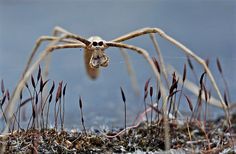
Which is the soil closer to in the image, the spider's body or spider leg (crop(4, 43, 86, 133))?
spider leg (crop(4, 43, 86, 133))

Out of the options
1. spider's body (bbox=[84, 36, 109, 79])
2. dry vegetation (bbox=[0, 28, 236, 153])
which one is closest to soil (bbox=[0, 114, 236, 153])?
dry vegetation (bbox=[0, 28, 236, 153])

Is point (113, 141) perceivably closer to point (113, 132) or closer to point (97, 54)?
point (113, 132)

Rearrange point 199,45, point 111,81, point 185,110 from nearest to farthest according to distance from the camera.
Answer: point 185,110 → point 111,81 → point 199,45

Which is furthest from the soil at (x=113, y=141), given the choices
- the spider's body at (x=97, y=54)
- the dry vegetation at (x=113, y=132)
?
the spider's body at (x=97, y=54)

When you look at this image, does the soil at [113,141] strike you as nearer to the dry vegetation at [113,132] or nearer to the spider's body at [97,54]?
the dry vegetation at [113,132]

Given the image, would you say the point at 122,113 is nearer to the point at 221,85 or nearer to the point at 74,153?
the point at 221,85

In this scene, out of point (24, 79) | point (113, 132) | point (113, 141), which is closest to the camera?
point (24, 79)

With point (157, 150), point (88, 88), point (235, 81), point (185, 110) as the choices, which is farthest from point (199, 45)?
point (157, 150)

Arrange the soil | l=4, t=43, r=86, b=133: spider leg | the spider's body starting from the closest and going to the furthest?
l=4, t=43, r=86, b=133: spider leg < the soil < the spider's body

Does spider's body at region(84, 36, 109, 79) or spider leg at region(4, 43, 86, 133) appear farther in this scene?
spider's body at region(84, 36, 109, 79)

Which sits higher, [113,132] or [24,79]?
[24,79]

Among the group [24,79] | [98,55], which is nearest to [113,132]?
[98,55]
